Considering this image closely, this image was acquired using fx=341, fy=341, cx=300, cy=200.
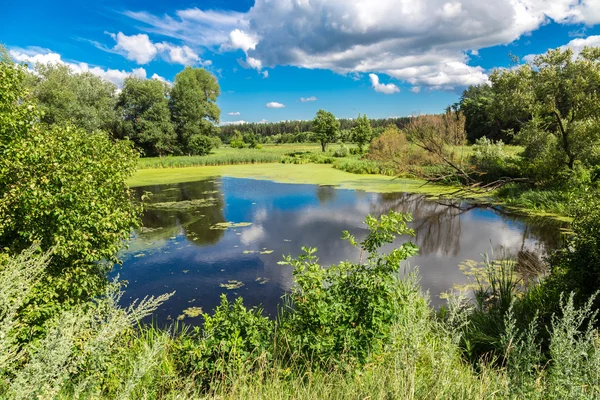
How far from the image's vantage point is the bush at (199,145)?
1367 inches

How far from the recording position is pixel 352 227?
1027cm

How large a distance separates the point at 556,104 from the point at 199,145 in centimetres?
3032

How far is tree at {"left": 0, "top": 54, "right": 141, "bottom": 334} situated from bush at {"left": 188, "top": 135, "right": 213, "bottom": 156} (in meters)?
31.1

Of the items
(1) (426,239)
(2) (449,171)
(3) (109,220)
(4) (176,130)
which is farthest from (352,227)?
(4) (176,130)

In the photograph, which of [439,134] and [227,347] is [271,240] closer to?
[227,347]

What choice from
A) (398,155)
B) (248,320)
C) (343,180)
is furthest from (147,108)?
(248,320)

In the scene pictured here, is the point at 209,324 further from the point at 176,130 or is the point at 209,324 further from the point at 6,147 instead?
the point at 176,130

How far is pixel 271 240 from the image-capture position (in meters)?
9.24

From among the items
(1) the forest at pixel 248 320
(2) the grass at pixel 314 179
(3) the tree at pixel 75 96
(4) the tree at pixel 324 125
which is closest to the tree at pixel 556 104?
(2) the grass at pixel 314 179

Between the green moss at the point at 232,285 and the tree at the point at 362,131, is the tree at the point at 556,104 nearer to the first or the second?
the green moss at the point at 232,285

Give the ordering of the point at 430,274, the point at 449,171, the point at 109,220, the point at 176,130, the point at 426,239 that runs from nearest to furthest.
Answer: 1. the point at 109,220
2. the point at 430,274
3. the point at 426,239
4. the point at 449,171
5. the point at 176,130

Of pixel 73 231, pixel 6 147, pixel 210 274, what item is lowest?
pixel 210 274

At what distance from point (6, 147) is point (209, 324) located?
3.22 metres

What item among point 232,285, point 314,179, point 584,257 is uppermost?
point 584,257
